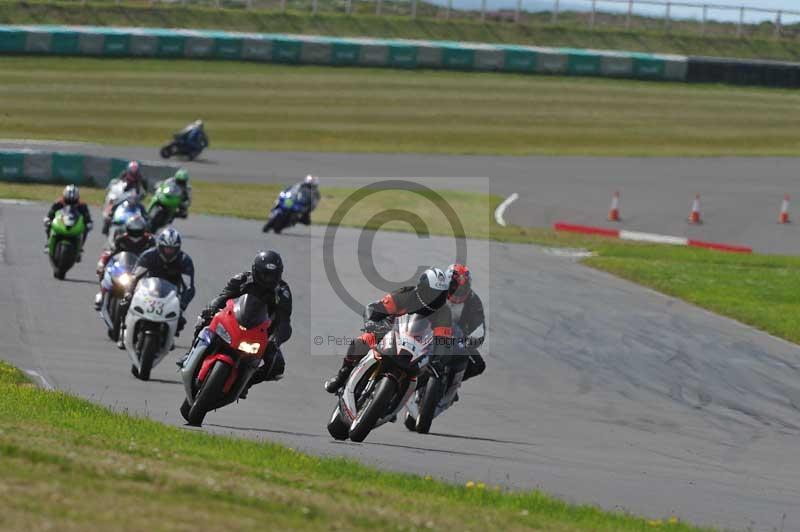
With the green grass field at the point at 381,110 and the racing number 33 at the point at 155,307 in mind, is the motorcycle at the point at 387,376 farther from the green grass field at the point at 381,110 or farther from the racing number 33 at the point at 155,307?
the green grass field at the point at 381,110

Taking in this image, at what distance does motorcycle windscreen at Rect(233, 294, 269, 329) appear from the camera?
11469 millimetres

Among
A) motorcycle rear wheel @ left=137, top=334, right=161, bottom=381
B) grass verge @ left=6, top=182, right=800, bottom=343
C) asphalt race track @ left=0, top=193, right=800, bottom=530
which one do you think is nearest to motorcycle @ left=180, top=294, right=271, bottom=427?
asphalt race track @ left=0, top=193, right=800, bottom=530

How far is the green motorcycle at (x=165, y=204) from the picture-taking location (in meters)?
26.6

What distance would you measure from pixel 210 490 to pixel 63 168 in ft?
100

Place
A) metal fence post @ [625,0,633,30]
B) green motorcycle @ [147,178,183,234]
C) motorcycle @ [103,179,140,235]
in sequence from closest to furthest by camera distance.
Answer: motorcycle @ [103,179,140,235] → green motorcycle @ [147,178,183,234] → metal fence post @ [625,0,633,30]

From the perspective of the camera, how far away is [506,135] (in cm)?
5084

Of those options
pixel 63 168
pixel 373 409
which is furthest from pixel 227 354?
pixel 63 168

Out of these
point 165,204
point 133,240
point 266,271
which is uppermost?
point 266,271

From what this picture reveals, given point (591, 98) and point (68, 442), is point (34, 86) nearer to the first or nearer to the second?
point (591, 98)

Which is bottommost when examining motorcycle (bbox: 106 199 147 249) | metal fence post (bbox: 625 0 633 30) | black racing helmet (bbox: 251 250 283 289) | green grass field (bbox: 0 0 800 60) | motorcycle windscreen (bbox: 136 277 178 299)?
motorcycle windscreen (bbox: 136 277 178 299)

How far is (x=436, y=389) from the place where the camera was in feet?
41.3

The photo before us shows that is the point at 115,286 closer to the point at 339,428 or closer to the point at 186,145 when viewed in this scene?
the point at 339,428

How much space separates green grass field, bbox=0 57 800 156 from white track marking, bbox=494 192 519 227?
8339 mm

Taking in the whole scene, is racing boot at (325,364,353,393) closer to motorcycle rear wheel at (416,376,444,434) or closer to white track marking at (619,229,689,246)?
motorcycle rear wheel at (416,376,444,434)
